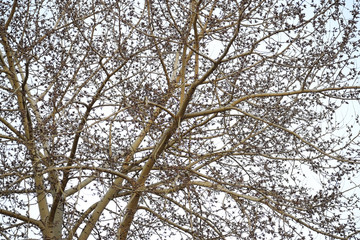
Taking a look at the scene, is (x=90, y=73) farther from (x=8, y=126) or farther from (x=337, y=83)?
(x=337, y=83)

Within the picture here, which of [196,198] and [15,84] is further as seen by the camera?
[15,84]

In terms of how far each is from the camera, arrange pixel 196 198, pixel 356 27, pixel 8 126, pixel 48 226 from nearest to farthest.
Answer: pixel 356 27 → pixel 196 198 → pixel 48 226 → pixel 8 126

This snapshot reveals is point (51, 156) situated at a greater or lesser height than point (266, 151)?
lesser

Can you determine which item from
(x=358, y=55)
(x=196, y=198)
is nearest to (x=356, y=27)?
(x=358, y=55)

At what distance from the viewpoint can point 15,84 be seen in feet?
29.4

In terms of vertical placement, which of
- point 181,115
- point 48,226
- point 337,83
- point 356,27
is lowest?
point 48,226

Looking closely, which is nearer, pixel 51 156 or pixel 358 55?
pixel 358 55

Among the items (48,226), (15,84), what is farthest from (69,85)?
(48,226)

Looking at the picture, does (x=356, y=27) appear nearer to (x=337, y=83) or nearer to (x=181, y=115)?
(x=337, y=83)

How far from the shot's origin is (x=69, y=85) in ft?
27.5

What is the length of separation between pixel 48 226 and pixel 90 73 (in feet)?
9.18

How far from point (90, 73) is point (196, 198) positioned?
312 cm

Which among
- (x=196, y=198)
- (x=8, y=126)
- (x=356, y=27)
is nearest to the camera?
(x=356, y=27)

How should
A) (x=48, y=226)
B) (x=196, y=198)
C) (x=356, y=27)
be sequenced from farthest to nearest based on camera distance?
1. (x=48, y=226)
2. (x=196, y=198)
3. (x=356, y=27)
